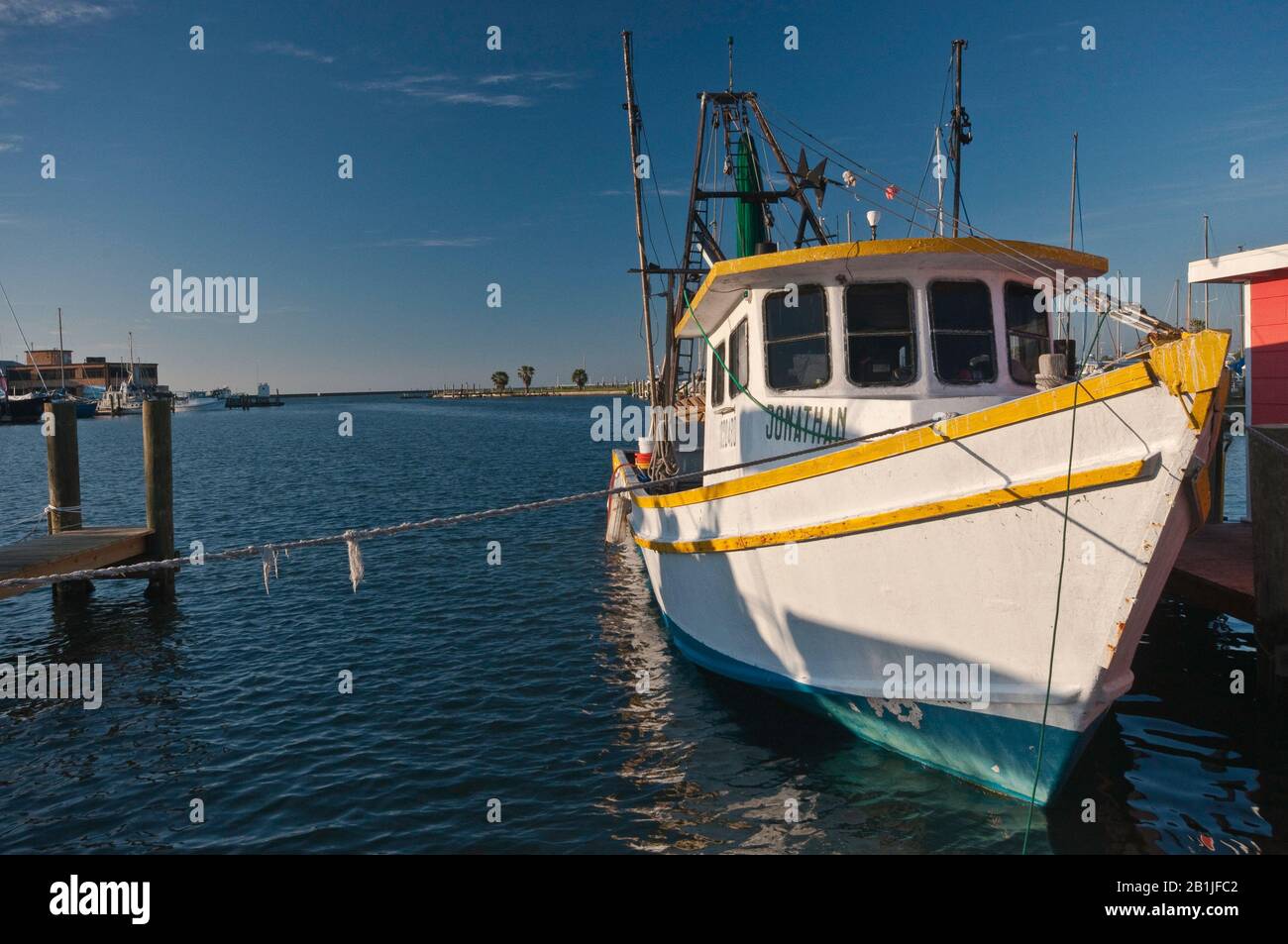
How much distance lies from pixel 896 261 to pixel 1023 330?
1.75 meters

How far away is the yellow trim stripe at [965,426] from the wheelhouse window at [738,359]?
1679 mm

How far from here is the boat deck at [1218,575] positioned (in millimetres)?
9008

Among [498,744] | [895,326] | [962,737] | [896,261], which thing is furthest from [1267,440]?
[498,744]

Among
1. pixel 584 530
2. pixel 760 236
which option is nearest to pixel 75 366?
pixel 584 530

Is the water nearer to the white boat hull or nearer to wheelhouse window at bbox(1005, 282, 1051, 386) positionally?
the white boat hull

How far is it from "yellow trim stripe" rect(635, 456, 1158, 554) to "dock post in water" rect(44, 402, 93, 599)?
43.6ft

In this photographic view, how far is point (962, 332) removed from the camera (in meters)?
7.95

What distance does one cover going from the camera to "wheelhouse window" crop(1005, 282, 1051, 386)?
8.07 meters

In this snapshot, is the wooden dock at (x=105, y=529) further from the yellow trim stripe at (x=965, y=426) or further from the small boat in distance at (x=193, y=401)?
the small boat in distance at (x=193, y=401)

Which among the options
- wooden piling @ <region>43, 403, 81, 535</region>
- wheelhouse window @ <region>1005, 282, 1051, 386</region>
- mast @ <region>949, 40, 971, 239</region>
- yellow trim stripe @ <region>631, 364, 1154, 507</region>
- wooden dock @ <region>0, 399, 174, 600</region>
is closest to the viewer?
yellow trim stripe @ <region>631, 364, 1154, 507</region>

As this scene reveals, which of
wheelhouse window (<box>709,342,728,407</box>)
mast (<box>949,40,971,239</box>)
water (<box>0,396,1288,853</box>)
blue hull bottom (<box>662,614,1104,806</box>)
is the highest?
mast (<box>949,40,971,239</box>)

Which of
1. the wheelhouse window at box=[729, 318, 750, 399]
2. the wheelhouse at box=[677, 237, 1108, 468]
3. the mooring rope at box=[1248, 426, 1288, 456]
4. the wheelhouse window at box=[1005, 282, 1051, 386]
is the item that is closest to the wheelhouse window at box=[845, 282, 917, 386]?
the wheelhouse at box=[677, 237, 1108, 468]

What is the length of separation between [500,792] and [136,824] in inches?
131
